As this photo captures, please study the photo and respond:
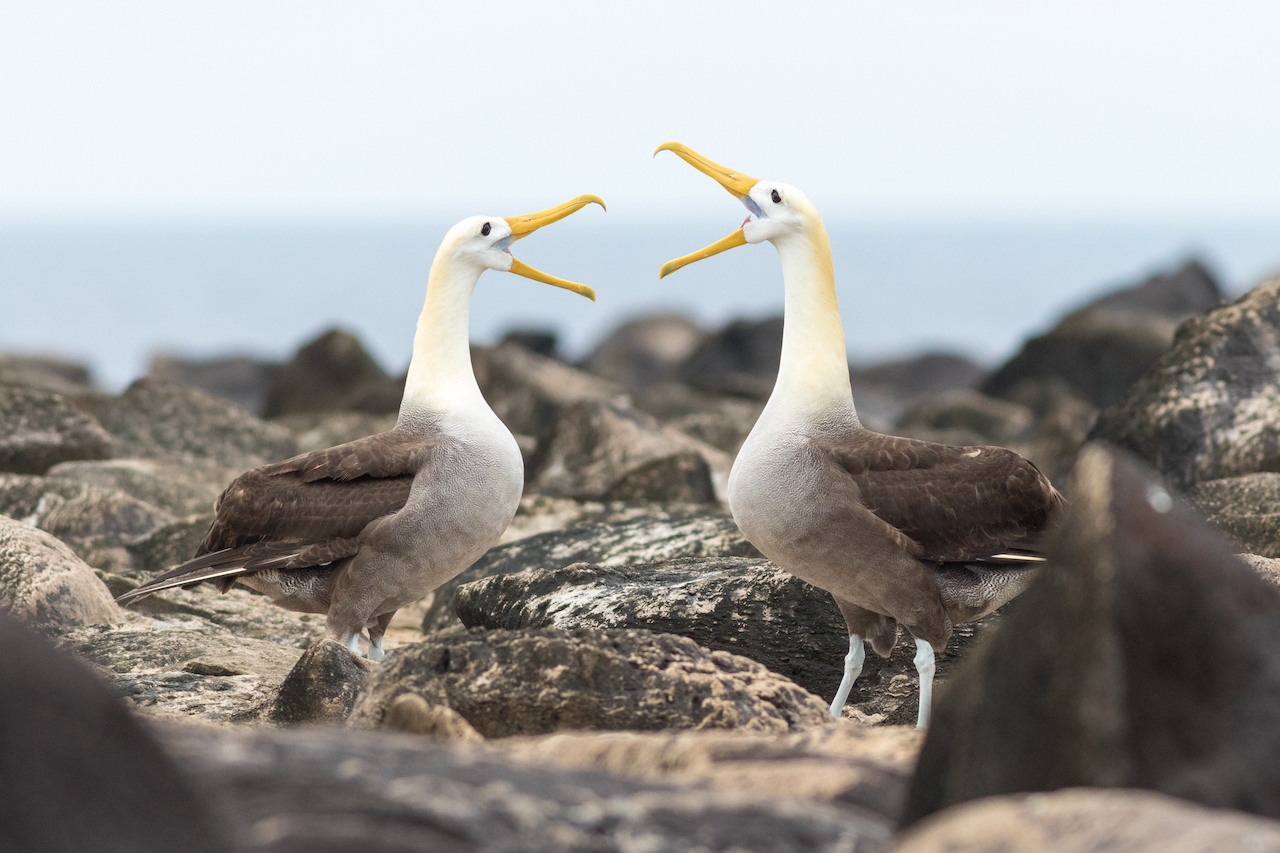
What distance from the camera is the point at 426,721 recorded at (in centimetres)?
444

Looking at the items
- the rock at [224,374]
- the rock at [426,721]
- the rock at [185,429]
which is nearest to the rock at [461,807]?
the rock at [426,721]

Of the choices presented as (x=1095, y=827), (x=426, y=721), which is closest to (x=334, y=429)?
(x=426, y=721)

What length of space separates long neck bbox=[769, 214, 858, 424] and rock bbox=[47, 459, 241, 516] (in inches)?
245

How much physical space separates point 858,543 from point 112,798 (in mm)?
4219

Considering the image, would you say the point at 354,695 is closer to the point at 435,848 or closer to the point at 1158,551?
the point at 435,848

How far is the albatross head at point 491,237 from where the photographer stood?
7812mm

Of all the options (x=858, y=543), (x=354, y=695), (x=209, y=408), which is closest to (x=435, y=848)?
(x=354, y=695)

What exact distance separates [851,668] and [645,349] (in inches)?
1089

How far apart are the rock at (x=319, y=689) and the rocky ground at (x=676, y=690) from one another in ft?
0.05

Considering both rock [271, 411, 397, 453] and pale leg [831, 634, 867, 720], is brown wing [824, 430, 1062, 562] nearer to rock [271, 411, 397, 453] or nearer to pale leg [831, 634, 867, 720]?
pale leg [831, 634, 867, 720]

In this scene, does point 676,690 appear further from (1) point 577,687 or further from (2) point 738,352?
(2) point 738,352

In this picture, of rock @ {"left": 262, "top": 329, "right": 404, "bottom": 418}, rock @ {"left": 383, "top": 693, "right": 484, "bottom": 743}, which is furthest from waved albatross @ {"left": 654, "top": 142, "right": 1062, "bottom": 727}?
rock @ {"left": 262, "top": 329, "right": 404, "bottom": 418}

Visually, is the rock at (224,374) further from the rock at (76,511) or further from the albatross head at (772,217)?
the albatross head at (772,217)

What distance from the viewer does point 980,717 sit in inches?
122
